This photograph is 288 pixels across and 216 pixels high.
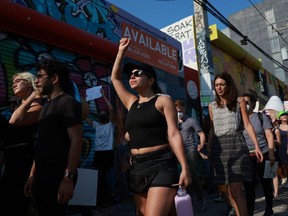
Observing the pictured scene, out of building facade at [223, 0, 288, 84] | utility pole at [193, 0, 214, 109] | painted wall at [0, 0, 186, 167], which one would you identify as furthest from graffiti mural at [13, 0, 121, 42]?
building facade at [223, 0, 288, 84]

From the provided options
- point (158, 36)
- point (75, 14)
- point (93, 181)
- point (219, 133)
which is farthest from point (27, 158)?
point (158, 36)

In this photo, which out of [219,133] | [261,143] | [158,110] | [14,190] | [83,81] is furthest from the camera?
[83,81]


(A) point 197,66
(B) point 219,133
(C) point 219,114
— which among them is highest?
(A) point 197,66

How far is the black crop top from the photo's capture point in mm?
2426

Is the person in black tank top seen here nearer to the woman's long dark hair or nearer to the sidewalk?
the woman's long dark hair

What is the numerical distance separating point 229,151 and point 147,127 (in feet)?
4.39

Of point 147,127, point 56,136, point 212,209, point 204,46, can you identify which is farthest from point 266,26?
point 56,136

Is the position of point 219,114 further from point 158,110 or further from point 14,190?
point 14,190

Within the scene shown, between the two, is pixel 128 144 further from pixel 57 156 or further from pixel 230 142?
pixel 230 142

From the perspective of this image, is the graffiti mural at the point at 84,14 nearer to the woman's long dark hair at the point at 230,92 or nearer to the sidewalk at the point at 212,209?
the sidewalk at the point at 212,209

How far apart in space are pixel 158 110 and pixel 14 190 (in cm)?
149

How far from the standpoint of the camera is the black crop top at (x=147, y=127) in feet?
7.96

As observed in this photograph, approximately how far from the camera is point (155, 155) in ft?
7.81

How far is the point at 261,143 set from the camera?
4.58 meters
